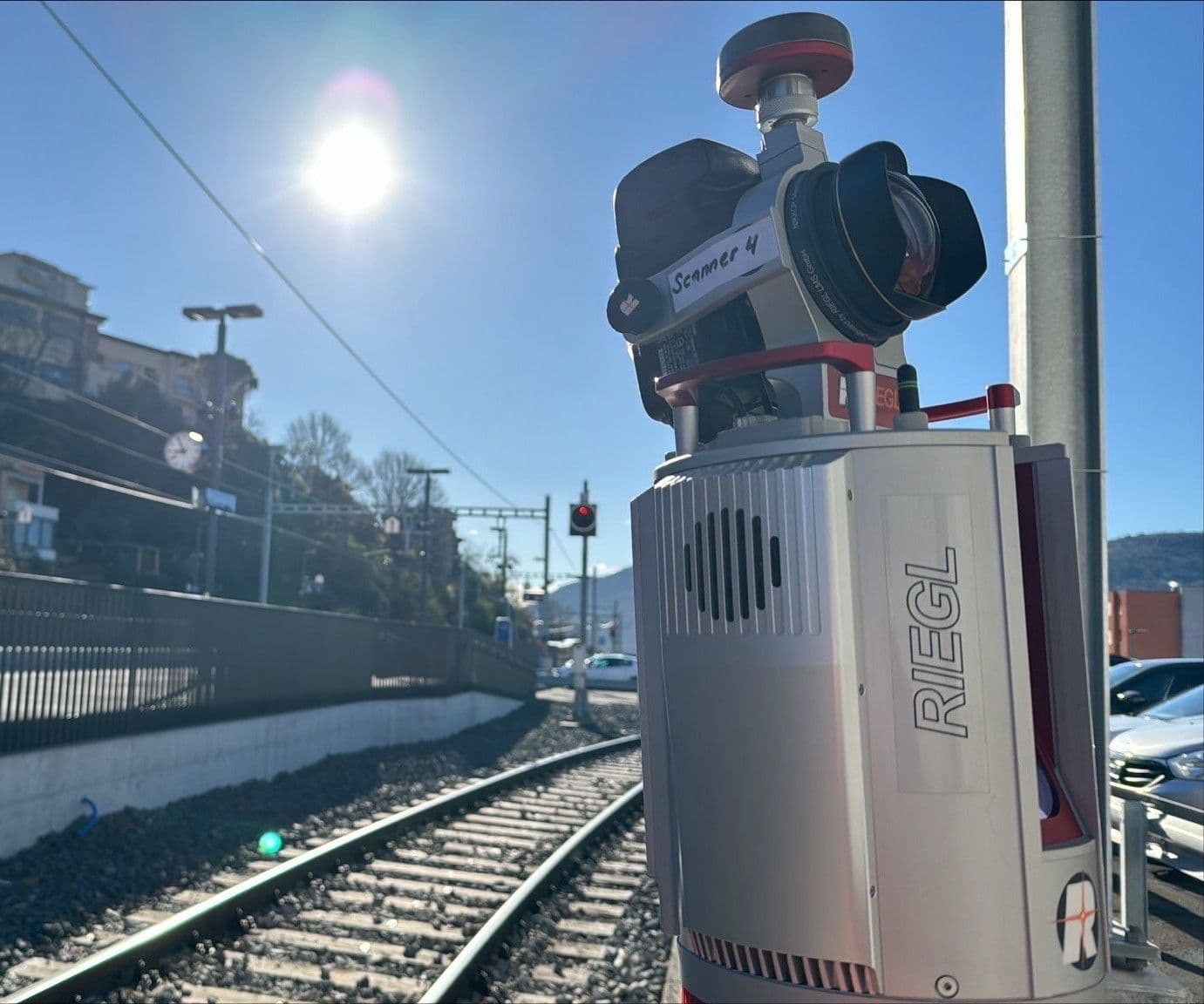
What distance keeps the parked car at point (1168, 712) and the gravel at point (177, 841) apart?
268 inches

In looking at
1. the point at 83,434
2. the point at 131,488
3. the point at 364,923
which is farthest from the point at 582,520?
the point at 131,488

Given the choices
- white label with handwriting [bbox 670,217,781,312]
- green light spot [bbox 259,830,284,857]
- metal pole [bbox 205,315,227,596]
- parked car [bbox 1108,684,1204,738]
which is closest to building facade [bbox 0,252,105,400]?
metal pole [bbox 205,315,227,596]

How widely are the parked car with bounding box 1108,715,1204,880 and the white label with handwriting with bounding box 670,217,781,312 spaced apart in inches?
207

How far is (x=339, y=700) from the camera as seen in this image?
1411 centimetres

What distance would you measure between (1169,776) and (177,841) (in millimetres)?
7402

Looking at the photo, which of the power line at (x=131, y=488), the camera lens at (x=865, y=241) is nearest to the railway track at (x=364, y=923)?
the camera lens at (x=865, y=241)

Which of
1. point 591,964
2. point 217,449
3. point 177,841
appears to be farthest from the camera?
point 217,449

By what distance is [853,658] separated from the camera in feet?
4.17

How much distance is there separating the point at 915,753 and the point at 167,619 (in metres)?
10.0

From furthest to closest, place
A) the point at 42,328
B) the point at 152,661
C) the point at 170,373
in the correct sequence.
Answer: the point at 170,373 → the point at 42,328 → the point at 152,661

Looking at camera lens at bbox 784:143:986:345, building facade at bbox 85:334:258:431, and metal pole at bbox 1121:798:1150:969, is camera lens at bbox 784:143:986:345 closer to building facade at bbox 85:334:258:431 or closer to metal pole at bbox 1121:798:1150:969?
metal pole at bbox 1121:798:1150:969

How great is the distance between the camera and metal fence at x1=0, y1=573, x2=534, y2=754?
309 inches

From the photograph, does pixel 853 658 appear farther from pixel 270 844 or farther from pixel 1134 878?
pixel 270 844

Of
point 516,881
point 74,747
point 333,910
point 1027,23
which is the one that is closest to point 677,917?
point 1027,23
